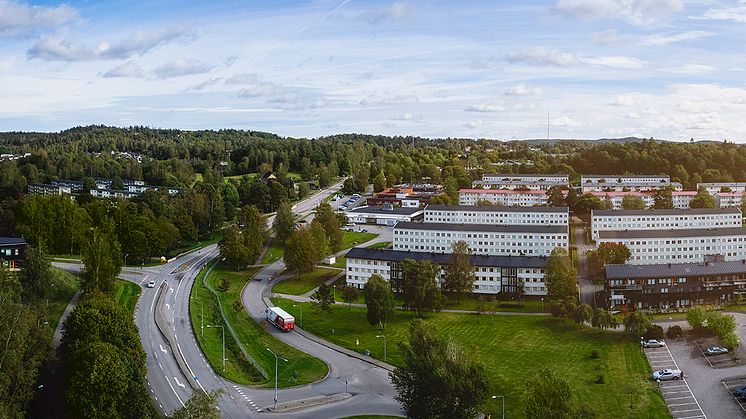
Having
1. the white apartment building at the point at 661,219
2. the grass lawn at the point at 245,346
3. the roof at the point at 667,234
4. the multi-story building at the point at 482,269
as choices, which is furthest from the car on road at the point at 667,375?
the white apartment building at the point at 661,219

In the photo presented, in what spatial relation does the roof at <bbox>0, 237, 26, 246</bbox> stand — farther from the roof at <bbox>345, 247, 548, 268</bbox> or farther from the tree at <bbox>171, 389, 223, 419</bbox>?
the tree at <bbox>171, 389, 223, 419</bbox>

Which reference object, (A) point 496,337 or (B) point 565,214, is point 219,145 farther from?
(A) point 496,337

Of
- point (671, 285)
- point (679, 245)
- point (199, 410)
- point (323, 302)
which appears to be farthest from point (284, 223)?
point (199, 410)

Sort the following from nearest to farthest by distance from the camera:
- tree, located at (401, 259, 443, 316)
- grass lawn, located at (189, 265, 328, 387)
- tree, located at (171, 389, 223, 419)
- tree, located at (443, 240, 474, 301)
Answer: tree, located at (171, 389, 223, 419) → grass lawn, located at (189, 265, 328, 387) → tree, located at (401, 259, 443, 316) → tree, located at (443, 240, 474, 301)

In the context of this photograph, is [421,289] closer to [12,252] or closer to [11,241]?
[12,252]

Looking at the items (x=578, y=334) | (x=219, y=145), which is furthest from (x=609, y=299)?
(x=219, y=145)

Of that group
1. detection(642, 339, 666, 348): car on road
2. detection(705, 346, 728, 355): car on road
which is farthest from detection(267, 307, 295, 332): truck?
detection(705, 346, 728, 355): car on road

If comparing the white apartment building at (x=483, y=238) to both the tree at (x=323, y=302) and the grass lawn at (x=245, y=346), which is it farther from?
the grass lawn at (x=245, y=346)
